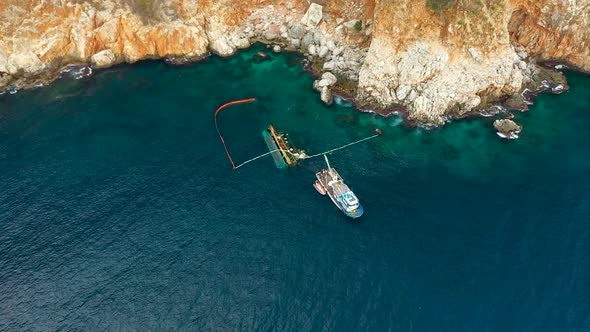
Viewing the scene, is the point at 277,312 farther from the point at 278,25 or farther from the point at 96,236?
the point at 278,25

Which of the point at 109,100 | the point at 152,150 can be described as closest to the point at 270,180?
the point at 152,150

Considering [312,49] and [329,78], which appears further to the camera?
[312,49]

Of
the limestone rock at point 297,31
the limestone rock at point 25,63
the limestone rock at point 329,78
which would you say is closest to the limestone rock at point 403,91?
the limestone rock at point 329,78

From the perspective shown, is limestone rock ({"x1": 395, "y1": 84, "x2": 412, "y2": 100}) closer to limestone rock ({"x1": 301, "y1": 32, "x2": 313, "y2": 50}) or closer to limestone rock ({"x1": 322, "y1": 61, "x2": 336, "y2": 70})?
limestone rock ({"x1": 322, "y1": 61, "x2": 336, "y2": 70})

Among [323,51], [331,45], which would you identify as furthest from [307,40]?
[331,45]

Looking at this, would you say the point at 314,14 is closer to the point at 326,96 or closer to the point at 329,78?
the point at 329,78

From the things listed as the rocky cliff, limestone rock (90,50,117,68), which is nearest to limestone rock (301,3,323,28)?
the rocky cliff
